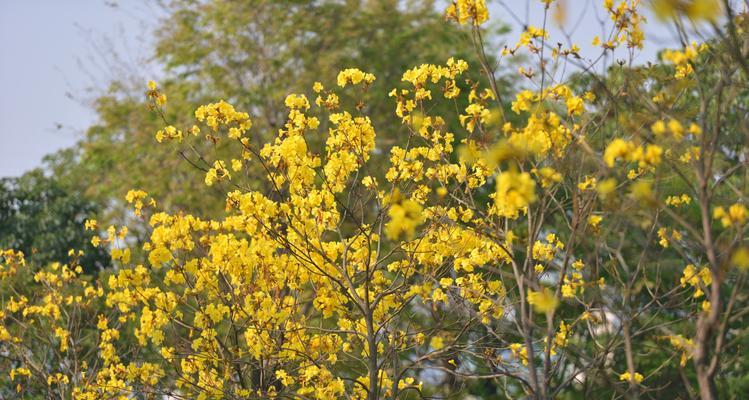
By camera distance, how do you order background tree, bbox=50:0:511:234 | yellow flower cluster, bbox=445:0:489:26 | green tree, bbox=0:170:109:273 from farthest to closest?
green tree, bbox=0:170:109:273
background tree, bbox=50:0:511:234
yellow flower cluster, bbox=445:0:489:26

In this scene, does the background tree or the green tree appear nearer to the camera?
the background tree

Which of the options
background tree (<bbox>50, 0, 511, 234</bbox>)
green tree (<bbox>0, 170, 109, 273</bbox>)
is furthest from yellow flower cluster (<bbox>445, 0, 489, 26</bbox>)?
green tree (<bbox>0, 170, 109, 273</bbox>)

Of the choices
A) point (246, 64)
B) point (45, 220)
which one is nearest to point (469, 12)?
point (246, 64)

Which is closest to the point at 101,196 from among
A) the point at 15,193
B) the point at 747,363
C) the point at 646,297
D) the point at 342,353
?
the point at 15,193

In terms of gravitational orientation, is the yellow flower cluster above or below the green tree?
below

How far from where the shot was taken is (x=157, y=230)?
5.21 m

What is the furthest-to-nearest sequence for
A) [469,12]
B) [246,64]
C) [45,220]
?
1. [45,220]
2. [246,64]
3. [469,12]

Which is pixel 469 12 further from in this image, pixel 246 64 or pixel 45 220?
pixel 45 220

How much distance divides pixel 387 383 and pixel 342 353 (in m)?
0.32

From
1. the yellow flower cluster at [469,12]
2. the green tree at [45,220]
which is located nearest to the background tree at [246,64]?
the green tree at [45,220]

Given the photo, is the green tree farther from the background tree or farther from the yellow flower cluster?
the yellow flower cluster

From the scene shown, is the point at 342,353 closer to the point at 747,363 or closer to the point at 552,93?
the point at 552,93

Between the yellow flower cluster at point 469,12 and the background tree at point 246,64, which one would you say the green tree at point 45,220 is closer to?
the background tree at point 246,64

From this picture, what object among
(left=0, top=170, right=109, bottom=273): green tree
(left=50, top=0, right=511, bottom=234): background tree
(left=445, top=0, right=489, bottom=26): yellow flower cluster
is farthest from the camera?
(left=0, top=170, right=109, bottom=273): green tree
